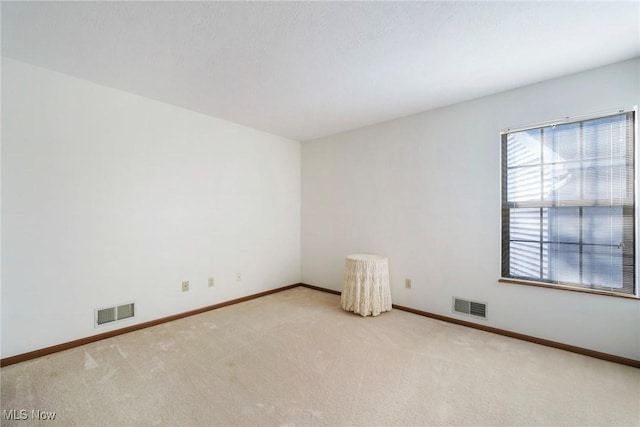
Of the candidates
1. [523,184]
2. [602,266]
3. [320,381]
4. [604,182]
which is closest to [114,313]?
[320,381]

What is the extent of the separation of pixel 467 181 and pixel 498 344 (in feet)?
5.23

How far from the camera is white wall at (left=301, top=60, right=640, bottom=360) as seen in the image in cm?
235

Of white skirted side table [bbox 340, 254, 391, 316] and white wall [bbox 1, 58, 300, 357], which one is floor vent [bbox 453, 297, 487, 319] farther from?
white wall [bbox 1, 58, 300, 357]

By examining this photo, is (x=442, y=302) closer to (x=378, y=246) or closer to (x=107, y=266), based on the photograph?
(x=378, y=246)

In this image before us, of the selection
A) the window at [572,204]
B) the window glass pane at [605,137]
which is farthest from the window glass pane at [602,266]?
the window glass pane at [605,137]

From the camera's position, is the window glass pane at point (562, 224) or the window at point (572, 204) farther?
the window glass pane at point (562, 224)

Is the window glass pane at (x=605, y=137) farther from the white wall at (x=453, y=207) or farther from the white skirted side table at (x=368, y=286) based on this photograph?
the white skirted side table at (x=368, y=286)

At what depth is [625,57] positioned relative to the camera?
220cm

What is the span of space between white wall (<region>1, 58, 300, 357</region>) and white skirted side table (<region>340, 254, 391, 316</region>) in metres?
1.46

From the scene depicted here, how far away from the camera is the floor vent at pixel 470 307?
290 centimetres

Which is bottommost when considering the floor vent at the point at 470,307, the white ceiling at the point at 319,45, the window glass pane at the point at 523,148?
the floor vent at the point at 470,307

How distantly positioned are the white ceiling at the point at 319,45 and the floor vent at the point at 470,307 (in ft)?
7.06

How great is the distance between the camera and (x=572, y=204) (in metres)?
2.48

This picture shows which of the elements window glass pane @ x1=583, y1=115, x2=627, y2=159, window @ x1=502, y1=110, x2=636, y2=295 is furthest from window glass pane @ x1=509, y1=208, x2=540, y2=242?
window glass pane @ x1=583, y1=115, x2=627, y2=159
